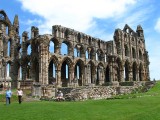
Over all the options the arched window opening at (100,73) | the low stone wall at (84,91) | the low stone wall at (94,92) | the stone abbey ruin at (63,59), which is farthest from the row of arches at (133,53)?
the low stone wall at (94,92)

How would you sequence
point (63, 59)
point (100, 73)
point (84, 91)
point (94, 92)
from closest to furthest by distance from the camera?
point (84, 91) → point (94, 92) → point (63, 59) → point (100, 73)

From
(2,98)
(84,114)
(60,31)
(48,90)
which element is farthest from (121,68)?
(84,114)

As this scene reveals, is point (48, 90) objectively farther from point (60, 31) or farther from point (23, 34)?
point (23, 34)

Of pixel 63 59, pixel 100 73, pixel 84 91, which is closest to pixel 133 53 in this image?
pixel 100 73

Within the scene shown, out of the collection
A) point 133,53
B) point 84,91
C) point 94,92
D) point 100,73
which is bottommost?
point 94,92

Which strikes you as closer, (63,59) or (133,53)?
(63,59)

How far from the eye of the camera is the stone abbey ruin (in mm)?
45688

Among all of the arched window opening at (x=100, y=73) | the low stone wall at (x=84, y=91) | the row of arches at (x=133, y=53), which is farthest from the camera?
the row of arches at (x=133, y=53)

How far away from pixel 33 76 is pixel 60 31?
9409 mm

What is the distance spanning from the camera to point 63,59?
49.2m

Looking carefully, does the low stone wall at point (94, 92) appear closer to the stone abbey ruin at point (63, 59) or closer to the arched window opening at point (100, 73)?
the stone abbey ruin at point (63, 59)

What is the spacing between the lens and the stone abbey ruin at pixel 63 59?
45.7m

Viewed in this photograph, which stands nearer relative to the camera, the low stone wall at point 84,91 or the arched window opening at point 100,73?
the low stone wall at point 84,91

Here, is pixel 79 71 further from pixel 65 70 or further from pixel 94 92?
pixel 94 92
